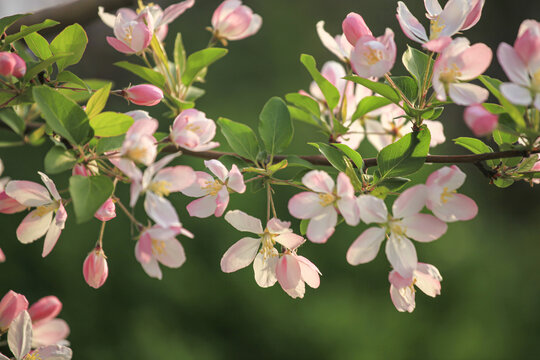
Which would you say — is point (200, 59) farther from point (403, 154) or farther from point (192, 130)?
point (403, 154)

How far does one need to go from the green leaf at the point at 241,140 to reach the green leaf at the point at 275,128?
0.06 ft

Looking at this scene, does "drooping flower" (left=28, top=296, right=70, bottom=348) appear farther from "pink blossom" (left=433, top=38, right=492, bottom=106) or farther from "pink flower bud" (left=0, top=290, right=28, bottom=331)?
"pink blossom" (left=433, top=38, right=492, bottom=106)

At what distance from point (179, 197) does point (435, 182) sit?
2.86m

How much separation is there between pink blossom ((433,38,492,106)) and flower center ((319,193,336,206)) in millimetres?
162

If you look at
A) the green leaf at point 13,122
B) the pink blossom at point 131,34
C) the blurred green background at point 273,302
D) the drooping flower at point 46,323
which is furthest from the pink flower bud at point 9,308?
the blurred green background at point 273,302

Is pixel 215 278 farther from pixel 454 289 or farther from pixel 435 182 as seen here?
pixel 435 182

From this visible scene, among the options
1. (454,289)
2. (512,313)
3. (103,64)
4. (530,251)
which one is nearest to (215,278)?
(454,289)

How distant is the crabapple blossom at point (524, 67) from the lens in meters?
0.50

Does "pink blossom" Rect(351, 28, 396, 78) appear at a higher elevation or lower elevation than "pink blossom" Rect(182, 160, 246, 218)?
Result: higher

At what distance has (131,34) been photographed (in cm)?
77

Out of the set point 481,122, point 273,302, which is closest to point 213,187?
point 481,122

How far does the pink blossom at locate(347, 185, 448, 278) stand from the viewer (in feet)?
1.92

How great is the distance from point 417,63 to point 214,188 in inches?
12.8

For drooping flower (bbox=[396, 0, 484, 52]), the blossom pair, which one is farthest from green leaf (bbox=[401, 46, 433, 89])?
the blossom pair
